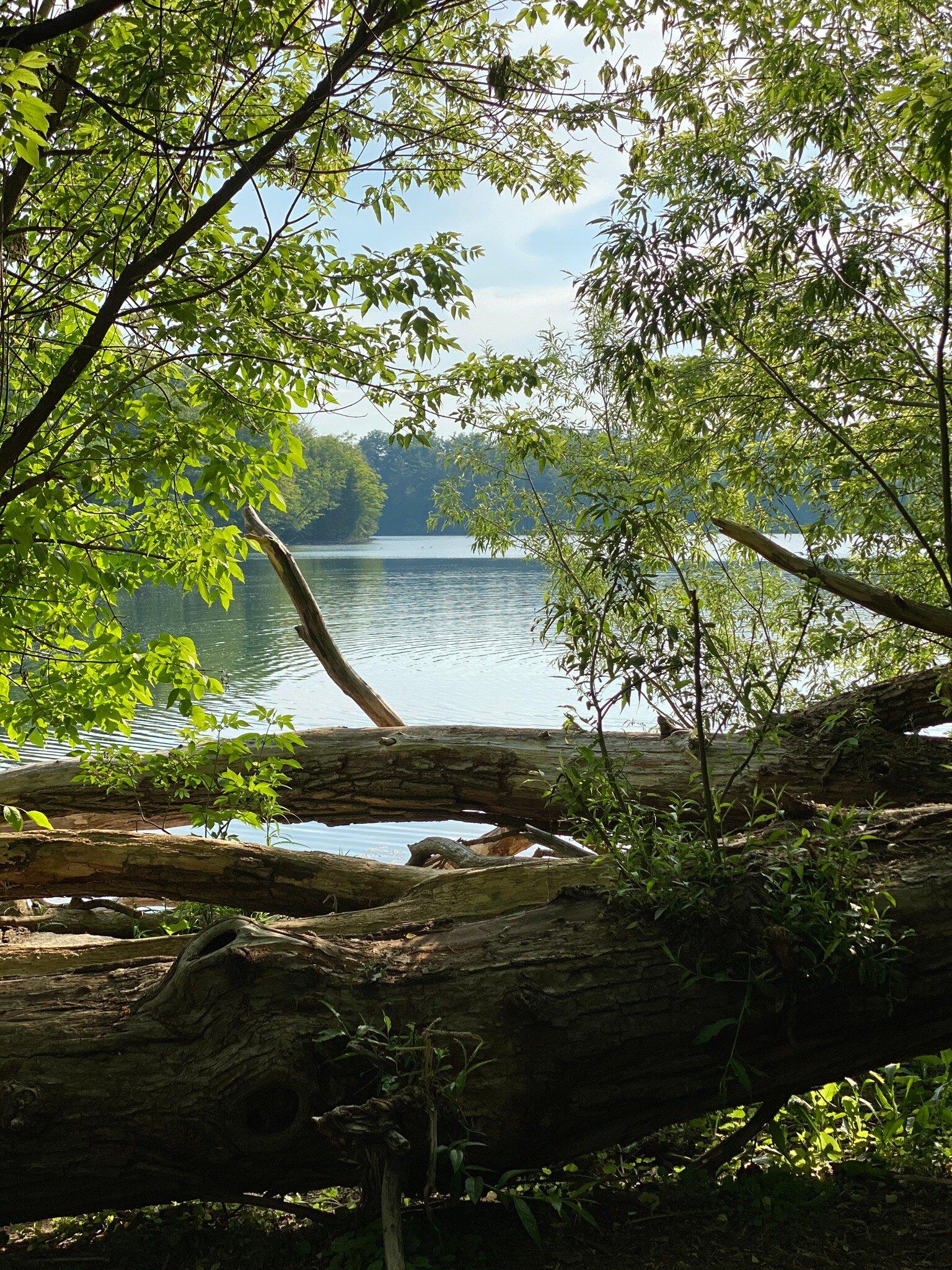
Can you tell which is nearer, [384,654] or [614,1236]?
[614,1236]


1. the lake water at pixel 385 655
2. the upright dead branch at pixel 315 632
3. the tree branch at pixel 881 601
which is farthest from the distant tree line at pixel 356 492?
the tree branch at pixel 881 601

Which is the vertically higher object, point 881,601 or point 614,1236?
point 881,601

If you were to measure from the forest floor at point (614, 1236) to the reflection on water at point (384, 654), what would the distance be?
2212 mm

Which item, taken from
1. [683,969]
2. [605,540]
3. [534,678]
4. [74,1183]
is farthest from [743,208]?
[534,678]

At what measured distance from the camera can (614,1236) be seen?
2.25 metres

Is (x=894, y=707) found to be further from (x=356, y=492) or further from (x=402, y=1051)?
(x=356, y=492)

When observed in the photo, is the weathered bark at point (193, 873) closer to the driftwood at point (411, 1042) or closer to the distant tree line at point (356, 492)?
the driftwood at point (411, 1042)

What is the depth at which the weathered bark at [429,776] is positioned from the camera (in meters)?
4.89

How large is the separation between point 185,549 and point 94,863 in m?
1.81

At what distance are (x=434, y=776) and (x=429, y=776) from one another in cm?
3

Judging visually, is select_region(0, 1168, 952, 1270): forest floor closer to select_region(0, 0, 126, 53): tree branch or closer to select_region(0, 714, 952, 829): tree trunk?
select_region(0, 714, 952, 829): tree trunk

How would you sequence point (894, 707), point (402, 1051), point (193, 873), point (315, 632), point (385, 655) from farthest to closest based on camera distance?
1. point (385, 655)
2. point (315, 632)
3. point (894, 707)
4. point (193, 873)
5. point (402, 1051)

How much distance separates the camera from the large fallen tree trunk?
7.28 ft

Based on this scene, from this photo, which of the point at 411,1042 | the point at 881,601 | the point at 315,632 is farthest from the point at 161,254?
the point at 315,632
